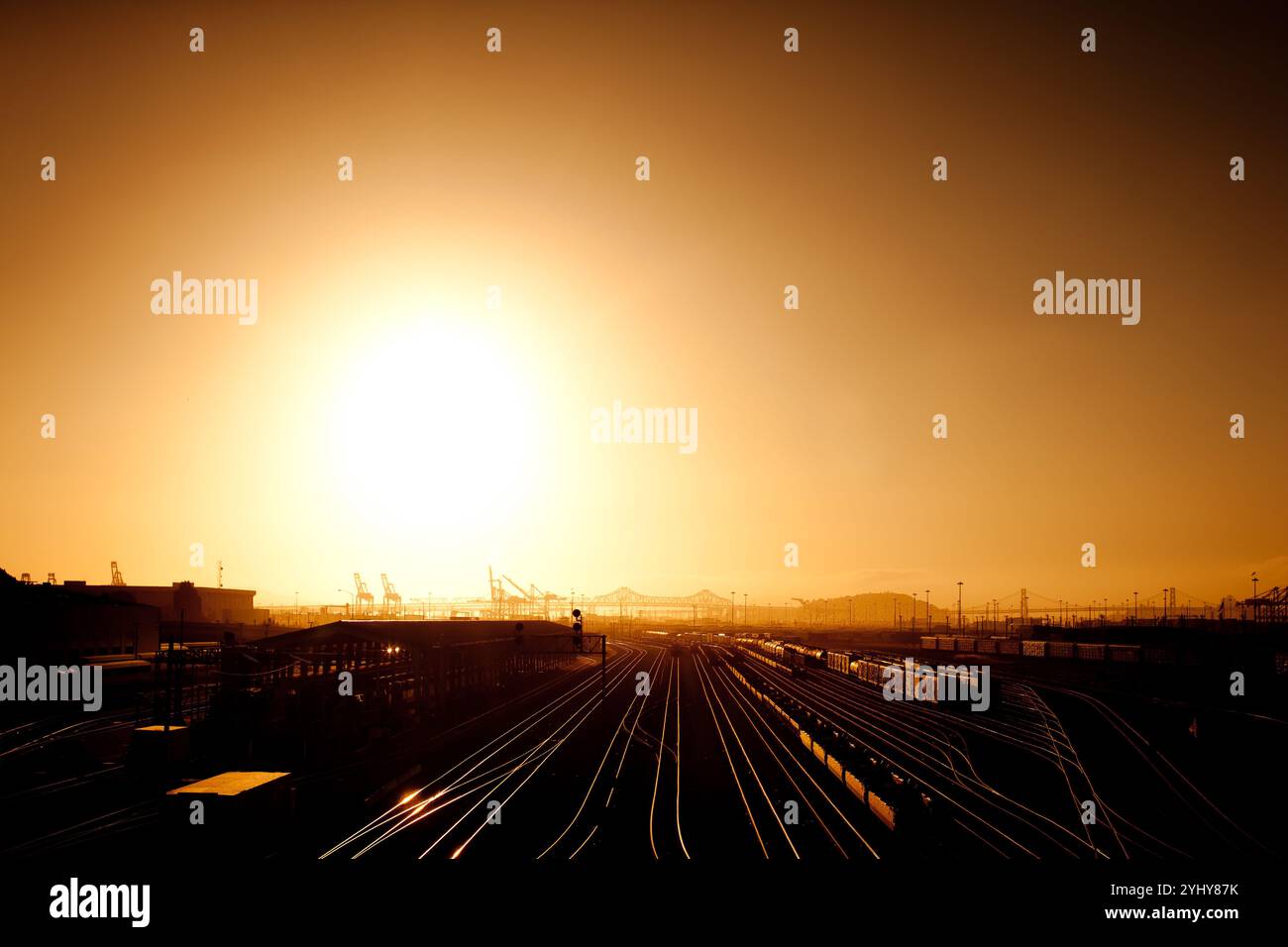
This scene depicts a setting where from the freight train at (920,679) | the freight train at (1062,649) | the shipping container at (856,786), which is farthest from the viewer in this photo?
the freight train at (1062,649)

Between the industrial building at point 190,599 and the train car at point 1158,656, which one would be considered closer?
the train car at point 1158,656

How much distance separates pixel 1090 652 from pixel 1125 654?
6743mm

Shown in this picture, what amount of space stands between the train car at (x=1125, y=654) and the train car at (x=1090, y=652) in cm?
193

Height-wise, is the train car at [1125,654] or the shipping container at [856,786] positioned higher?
the shipping container at [856,786]

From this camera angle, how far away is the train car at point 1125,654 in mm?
67812

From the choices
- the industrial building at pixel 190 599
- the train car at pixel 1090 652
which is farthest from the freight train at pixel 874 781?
the industrial building at pixel 190 599

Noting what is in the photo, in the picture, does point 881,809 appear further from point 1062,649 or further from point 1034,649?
point 1034,649

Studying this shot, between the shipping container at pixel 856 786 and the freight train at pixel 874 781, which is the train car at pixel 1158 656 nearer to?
the freight train at pixel 874 781

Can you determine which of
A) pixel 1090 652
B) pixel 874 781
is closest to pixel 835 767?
pixel 874 781

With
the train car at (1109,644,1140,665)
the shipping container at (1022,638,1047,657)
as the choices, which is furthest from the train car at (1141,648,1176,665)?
the shipping container at (1022,638,1047,657)

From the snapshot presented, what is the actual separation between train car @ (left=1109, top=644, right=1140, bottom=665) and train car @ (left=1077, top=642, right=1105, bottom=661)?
193 cm

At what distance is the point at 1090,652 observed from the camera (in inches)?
3004

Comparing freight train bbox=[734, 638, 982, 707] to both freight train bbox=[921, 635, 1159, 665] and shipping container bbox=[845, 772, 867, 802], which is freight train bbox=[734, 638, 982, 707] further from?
shipping container bbox=[845, 772, 867, 802]
